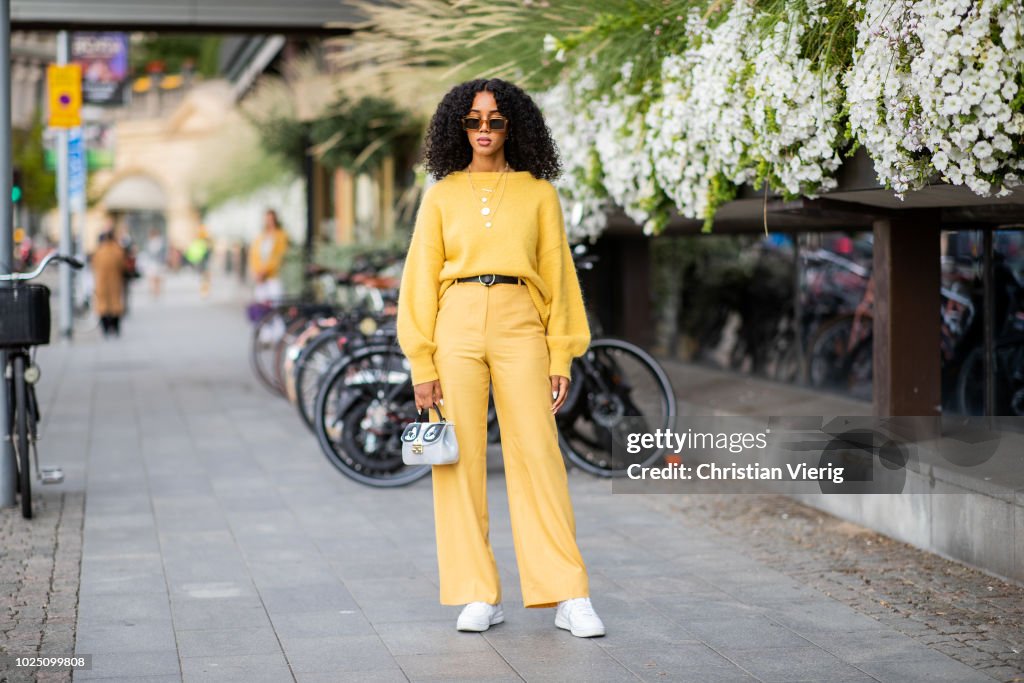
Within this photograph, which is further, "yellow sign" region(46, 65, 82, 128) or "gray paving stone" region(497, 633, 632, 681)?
"yellow sign" region(46, 65, 82, 128)

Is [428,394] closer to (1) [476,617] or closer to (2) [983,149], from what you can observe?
(1) [476,617]

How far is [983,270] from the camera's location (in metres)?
7.39

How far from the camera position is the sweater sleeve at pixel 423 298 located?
4.93 meters

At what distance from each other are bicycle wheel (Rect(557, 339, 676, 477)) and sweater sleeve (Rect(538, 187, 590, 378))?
3048 mm

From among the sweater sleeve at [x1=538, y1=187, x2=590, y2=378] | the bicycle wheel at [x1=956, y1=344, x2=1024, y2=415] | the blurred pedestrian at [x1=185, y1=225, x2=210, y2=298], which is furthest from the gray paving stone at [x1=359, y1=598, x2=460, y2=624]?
the blurred pedestrian at [x1=185, y1=225, x2=210, y2=298]

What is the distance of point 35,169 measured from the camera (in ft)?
98.2

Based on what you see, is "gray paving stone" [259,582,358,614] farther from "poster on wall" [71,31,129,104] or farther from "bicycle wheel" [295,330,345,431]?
"poster on wall" [71,31,129,104]

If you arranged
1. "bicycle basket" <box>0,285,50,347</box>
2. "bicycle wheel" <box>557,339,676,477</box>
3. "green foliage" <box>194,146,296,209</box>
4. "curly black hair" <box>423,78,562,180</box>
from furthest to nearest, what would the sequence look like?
"green foliage" <box>194,146,296,209</box>, "bicycle wheel" <box>557,339,676,477</box>, "bicycle basket" <box>0,285,50,347</box>, "curly black hair" <box>423,78,562,180</box>

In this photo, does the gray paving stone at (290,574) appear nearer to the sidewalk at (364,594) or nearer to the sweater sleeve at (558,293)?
the sidewalk at (364,594)

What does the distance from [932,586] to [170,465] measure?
492 cm

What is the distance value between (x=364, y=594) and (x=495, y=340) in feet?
4.23

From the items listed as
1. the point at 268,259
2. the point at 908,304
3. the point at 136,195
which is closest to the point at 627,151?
the point at 908,304

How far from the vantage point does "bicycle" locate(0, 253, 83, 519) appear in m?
7.05

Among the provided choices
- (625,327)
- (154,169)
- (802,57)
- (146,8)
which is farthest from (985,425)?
(154,169)
